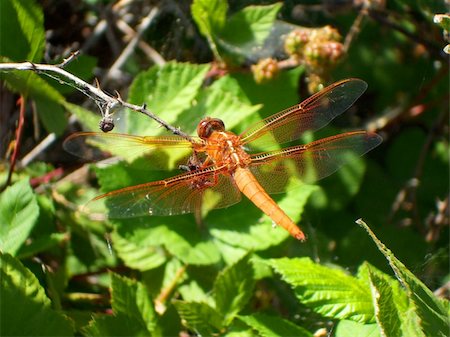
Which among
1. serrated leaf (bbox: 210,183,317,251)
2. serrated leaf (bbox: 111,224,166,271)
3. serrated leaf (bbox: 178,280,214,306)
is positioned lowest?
serrated leaf (bbox: 178,280,214,306)

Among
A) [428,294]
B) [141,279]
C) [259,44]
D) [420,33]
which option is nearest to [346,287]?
[428,294]

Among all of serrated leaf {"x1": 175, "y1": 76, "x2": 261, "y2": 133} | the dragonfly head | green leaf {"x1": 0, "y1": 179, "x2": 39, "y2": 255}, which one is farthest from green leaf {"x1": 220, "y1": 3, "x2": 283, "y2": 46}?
green leaf {"x1": 0, "y1": 179, "x2": 39, "y2": 255}

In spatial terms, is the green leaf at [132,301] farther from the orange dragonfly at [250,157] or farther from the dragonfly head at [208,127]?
the dragonfly head at [208,127]

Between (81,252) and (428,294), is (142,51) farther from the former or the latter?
(428,294)

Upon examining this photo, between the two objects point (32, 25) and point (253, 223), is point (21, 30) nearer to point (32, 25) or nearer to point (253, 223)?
point (32, 25)

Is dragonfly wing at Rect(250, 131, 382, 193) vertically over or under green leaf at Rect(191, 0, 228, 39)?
under

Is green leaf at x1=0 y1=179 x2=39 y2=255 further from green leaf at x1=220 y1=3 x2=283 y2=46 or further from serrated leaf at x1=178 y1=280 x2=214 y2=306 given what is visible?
green leaf at x1=220 y1=3 x2=283 y2=46
